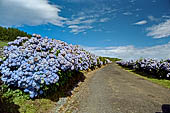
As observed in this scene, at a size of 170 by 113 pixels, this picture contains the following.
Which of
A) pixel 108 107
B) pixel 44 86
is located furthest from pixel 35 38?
pixel 108 107

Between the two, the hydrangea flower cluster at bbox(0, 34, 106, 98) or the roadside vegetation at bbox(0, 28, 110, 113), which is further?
the hydrangea flower cluster at bbox(0, 34, 106, 98)

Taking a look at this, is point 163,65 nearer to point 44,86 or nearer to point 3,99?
point 44,86

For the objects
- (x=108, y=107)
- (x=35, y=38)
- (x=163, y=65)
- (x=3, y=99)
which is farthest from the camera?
(x=163, y=65)

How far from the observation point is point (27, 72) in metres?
4.08

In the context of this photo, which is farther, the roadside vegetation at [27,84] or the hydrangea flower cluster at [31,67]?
the hydrangea flower cluster at [31,67]

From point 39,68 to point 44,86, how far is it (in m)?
0.56

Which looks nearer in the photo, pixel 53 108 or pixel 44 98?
pixel 53 108

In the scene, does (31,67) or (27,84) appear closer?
(27,84)

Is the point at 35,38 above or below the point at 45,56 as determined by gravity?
above

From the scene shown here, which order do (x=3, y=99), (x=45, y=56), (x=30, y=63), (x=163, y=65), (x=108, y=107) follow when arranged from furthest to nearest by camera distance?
(x=163, y=65) < (x=45, y=56) < (x=30, y=63) < (x=108, y=107) < (x=3, y=99)

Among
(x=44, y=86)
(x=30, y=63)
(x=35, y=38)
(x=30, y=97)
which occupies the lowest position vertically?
(x=30, y=97)

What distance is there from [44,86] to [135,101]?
292 cm

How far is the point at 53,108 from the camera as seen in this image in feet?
13.0

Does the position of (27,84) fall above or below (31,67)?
below
